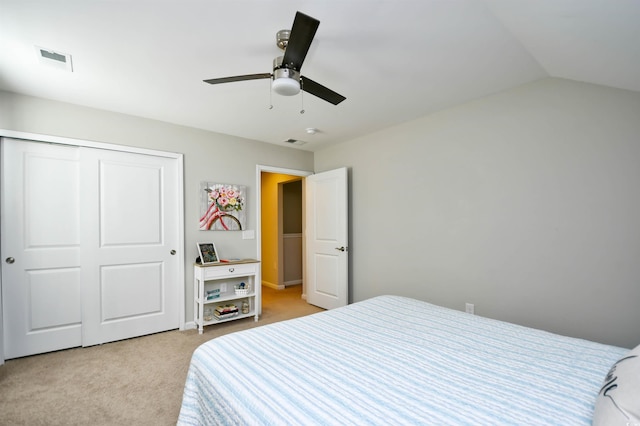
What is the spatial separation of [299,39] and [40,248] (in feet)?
10.2

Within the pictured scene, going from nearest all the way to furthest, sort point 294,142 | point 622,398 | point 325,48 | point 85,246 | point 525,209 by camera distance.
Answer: point 622,398 < point 325,48 < point 525,209 < point 85,246 < point 294,142

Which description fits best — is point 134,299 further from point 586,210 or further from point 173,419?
point 586,210

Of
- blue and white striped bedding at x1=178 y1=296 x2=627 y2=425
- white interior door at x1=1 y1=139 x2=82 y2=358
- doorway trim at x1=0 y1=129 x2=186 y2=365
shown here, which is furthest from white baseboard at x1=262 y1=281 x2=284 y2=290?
blue and white striped bedding at x1=178 y1=296 x2=627 y2=425

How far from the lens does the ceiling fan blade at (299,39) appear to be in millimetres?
1333

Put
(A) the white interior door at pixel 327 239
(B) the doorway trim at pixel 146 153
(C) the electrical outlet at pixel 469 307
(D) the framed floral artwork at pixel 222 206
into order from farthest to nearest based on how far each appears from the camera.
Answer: (A) the white interior door at pixel 327 239 < (D) the framed floral artwork at pixel 222 206 < (C) the electrical outlet at pixel 469 307 < (B) the doorway trim at pixel 146 153

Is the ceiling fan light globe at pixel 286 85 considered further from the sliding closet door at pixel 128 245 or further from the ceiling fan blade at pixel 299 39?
the sliding closet door at pixel 128 245

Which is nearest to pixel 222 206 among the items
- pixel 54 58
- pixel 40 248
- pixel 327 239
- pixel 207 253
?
pixel 207 253

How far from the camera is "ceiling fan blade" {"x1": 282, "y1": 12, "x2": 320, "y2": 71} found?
133 cm

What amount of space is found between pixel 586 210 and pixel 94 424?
364 cm

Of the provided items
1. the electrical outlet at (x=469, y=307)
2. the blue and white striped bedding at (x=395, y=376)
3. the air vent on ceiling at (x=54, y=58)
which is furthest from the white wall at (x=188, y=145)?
the electrical outlet at (x=469, y=307)

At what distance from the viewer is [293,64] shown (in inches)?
66.6

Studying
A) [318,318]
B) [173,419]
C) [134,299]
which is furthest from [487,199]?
[134,299]

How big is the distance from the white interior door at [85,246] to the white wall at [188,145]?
0.48 feet

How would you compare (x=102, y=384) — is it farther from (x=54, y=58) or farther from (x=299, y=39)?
(x=299, y=39)
